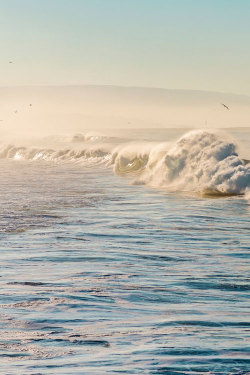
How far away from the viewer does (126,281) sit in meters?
8.31

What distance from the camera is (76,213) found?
47.7 feet

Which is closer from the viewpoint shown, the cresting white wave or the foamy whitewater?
the foamy whitewater

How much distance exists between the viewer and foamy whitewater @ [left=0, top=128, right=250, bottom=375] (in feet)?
19.0

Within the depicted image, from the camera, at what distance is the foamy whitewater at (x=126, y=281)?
580cm

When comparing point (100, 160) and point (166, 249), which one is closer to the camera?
point (166, 249)

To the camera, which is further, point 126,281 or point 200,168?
point 200,168

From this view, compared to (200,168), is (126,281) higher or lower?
lower

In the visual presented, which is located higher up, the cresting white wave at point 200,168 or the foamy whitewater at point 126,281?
the cresting white wave at point 200,168

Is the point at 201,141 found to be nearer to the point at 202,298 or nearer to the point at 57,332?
the point at 202,298

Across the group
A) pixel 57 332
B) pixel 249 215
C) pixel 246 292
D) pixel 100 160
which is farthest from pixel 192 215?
pixel 100 160

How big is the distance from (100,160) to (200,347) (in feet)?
103

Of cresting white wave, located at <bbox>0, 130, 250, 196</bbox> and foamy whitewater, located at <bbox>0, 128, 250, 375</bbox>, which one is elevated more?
cresting white wave, located at <bbox>0, 130, 250, 196</bbox>

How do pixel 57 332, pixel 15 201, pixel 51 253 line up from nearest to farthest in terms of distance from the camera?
pixel 57 332
pixel 51 253
pixel 15 201

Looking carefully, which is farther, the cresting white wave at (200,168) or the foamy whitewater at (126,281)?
the cresting white wave at (200,168)
